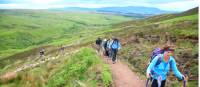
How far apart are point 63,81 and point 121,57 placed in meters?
11.8

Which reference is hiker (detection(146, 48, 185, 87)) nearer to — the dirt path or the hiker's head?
the hiker's head

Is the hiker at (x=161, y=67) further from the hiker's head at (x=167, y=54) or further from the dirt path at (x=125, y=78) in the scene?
the dirt path at (x=125, y=78)

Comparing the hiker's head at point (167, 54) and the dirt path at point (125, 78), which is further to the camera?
the dirt path at point (125, 78)

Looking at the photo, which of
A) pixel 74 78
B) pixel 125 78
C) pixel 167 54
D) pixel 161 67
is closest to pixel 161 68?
pixel 161 67

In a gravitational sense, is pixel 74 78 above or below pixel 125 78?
above

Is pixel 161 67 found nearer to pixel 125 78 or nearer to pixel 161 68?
pixel 161 68

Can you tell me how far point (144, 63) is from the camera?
23.1 metres

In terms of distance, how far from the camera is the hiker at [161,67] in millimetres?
10484

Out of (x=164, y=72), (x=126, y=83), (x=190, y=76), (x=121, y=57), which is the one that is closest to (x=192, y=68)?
(x=190, y=76)

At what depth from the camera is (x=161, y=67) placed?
10594mm

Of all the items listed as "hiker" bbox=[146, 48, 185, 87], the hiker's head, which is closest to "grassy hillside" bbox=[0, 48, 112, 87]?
"hiker" bbox=[146, 48, 185, 87]

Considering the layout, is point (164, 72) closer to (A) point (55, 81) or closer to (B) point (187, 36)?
(A) point (55, 81)

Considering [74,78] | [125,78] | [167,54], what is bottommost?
[125,78]

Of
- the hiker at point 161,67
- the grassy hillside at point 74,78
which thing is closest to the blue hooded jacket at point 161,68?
the hiker at point 161,67
